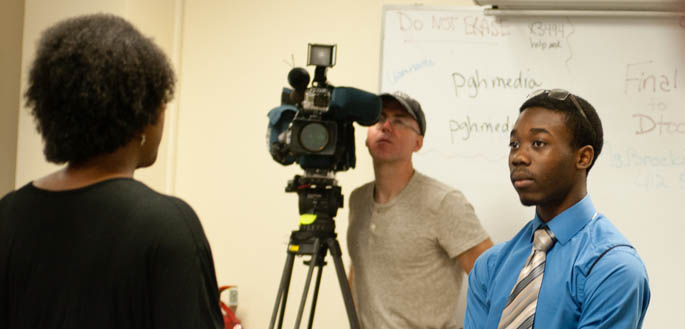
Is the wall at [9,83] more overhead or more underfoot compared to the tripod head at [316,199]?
more overhead

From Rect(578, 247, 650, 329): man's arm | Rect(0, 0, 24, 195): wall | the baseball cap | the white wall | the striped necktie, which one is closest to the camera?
Rect(578, 247, 650, 329): man's arm

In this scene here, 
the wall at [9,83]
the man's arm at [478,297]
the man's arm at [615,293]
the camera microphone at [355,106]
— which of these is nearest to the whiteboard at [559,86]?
the camera microphone at [355,106]

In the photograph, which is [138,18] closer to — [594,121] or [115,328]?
[594,121]

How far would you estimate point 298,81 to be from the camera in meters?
2.15

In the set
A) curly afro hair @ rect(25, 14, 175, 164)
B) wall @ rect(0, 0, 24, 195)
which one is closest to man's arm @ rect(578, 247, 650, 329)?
curly afro hair @ rect(25, 14, 175, 164)

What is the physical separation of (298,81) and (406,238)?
615 mm

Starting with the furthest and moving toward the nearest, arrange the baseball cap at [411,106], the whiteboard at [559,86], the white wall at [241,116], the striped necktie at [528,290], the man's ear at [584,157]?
the white wall at [241,116]
the whiteboard at [559,86]
the baseball cap at [411,106]
the man's ear at [584,157]
the striped necktie at [528,290]

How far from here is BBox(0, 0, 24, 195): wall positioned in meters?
2.91

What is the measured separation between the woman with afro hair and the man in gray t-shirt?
4.39ft

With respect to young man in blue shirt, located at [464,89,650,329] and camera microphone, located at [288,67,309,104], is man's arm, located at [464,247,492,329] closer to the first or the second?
young man in blue shirt, located at [464,89,650,329]

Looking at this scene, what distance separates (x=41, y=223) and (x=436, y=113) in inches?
72.9

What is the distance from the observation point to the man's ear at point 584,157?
1504 millimetres

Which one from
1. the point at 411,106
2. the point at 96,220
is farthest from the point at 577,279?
the point at 411,106

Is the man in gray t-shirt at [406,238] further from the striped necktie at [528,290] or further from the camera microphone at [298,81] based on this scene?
the striped necktie at [528,290]
